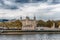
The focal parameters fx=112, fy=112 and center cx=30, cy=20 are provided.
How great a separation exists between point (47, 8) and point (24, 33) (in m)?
0.75

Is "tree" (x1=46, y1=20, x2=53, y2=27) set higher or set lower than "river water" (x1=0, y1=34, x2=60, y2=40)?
higher

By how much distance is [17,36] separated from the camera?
2.47 metres

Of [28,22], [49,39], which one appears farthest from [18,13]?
[49,39]

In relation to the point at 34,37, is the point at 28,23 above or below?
above

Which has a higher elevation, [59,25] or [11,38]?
[59,25]

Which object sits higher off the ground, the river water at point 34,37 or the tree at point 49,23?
the tree at point 49,23

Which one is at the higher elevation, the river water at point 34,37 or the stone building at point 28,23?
the stone building at point 28,23

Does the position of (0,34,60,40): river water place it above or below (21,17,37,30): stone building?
below

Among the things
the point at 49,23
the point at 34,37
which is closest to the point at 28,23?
the point at 34,37

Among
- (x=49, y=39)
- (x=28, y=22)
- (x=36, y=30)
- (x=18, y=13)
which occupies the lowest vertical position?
(x=49, y=39)

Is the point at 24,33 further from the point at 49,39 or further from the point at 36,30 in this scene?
the point at 49,39

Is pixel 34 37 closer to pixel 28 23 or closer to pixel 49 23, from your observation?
pixel 28 23

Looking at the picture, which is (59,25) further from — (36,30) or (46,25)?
(36,30)

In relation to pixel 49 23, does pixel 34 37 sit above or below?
below
